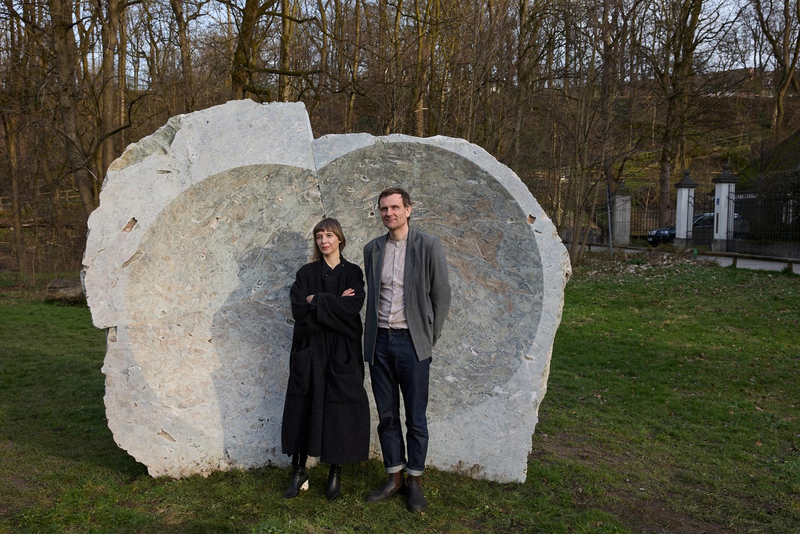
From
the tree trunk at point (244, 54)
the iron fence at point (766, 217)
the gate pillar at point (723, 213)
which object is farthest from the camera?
the gate pillar at point (723, 213)

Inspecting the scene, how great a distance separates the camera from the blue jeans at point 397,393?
155 inches

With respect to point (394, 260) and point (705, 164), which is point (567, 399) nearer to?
point (394, 260)

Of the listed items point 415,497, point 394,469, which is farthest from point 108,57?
point 415,497

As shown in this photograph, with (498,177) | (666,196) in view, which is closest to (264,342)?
(498,177)

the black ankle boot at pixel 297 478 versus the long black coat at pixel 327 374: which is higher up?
the long black coat at pixel 327 374

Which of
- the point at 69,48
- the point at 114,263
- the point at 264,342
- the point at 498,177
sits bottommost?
Result: the point at 264,342

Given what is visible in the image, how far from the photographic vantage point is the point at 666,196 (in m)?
24.5

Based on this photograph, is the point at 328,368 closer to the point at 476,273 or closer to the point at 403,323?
the point at 403,323

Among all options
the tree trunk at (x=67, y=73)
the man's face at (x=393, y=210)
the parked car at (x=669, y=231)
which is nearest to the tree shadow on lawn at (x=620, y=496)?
the man's face at (x=393, y=210)

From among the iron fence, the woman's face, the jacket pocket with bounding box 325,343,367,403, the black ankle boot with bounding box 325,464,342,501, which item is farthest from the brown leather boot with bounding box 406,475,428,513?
the iron fence

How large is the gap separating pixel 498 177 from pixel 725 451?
2.86m

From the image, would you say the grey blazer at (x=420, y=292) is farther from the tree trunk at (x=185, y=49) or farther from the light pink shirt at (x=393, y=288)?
the tree trunk at (x=185, y=49)

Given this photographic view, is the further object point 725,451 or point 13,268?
point 13,268

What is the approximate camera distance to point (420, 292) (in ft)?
12.9
